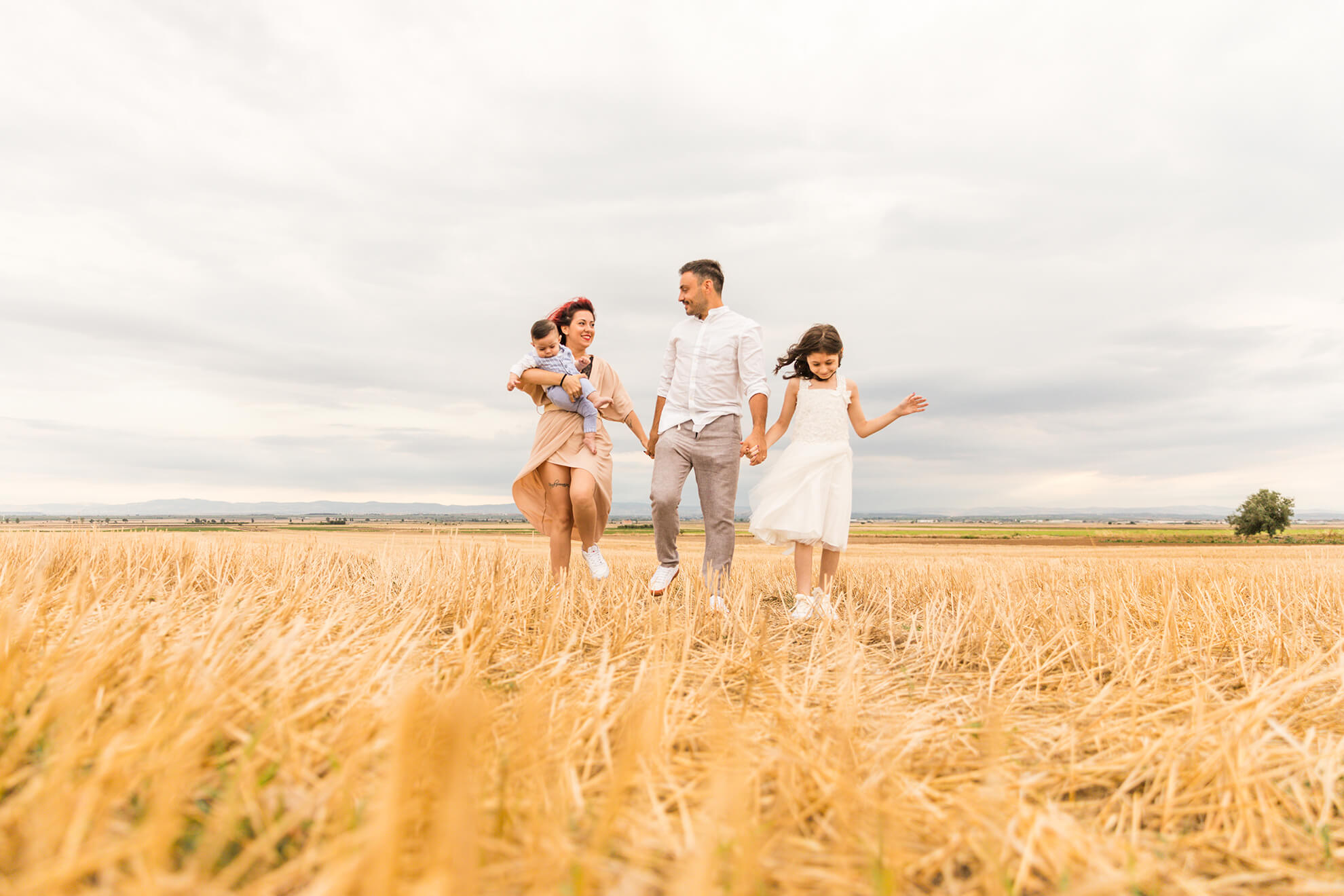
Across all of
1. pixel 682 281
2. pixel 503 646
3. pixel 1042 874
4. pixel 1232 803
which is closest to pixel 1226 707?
pixel 1232 803

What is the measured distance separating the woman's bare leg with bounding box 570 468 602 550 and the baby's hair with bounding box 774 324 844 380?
219 cm

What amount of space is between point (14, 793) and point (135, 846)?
0.70 m

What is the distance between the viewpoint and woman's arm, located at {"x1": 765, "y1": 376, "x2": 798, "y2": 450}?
6.27m

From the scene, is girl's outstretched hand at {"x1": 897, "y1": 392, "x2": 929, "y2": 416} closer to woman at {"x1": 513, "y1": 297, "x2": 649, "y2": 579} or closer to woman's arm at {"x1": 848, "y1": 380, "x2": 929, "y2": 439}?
woman's arm at {"x1": 848, "y1": 380, "x2": 929, "y2": 439}

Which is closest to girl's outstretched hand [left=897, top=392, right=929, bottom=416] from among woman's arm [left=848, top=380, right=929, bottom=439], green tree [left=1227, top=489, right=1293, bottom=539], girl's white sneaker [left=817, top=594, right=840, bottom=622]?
woman's arm [left=848, top=380, right=929, bottom=439]

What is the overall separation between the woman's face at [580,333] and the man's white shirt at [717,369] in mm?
947

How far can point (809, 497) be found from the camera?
19.9 ft

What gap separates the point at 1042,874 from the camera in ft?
5.25

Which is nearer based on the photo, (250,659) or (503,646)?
(250,659)

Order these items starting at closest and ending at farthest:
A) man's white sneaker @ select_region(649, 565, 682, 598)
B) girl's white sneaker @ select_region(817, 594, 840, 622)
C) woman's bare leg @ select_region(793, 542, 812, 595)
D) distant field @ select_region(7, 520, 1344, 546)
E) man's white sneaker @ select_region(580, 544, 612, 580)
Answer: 1. girl's white sneaker @ select_region(817, 594, 840, 622)
2. man's white sneaker @ select_region(649, 565, 682, 598)
3. woman's bare leg @ select_region(793, 542, 812, 595)
4. man's white sneaker @ select_region(580, 544, 612, 580)
5. distant field @ select_region(7, 520, 1344, 546)

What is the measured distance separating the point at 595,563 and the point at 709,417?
1.95 meters

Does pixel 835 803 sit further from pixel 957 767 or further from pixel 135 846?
pixel 135 846

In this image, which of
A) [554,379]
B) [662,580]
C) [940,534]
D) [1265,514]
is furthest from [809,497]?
[1265,514]

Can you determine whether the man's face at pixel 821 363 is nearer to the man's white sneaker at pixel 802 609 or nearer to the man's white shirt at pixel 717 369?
the man's white shirt at pixel 717 369
